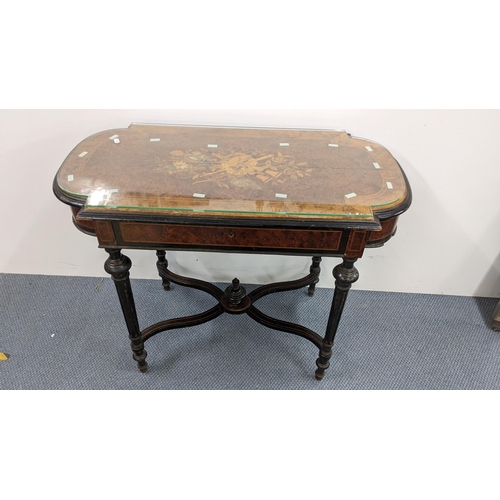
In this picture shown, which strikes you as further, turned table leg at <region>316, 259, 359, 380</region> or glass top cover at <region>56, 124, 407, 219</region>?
turned table leg at <region>316, 259, 359, 380</region>

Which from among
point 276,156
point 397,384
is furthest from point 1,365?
point 397,384

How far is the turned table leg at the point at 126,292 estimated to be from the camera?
53.0 inches

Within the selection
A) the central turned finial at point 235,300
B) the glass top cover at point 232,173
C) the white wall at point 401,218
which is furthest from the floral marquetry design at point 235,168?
the central turned finial at point 235,300

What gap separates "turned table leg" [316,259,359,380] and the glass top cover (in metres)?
0.24

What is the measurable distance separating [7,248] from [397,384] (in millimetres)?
2148

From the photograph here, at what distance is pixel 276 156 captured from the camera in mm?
1417

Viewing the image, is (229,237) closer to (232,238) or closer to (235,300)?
(232,238)

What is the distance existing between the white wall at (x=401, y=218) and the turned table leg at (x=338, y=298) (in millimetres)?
575

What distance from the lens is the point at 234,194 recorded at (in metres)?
1.24

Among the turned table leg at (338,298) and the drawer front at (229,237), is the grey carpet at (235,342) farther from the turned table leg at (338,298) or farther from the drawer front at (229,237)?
the drawer front at (229,237)

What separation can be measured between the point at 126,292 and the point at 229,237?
1.64 ft

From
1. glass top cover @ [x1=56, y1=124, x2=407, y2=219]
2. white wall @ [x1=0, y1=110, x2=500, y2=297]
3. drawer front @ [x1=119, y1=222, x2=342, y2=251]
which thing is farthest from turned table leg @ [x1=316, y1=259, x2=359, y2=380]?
white wall @ [x1=0, y1=110, x2=500, y2=297]

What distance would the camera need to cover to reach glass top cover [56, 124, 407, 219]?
120 centimetres

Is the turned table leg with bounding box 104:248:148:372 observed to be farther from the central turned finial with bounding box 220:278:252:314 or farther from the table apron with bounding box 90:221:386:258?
the central turned finial with bounding box 220:278:252:314
